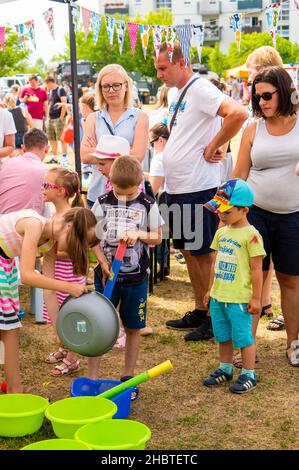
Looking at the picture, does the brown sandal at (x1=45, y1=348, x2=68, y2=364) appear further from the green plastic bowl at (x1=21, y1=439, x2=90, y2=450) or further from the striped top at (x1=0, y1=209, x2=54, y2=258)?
the green plastic bowl at (x1=21, y1=439, x2=90, y2=450)

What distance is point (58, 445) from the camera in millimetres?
2773

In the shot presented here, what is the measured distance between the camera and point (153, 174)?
5.52 meters

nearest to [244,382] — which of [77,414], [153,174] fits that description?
[77,414]

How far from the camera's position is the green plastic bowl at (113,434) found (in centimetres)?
286

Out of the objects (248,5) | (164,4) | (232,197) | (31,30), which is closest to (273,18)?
(31,30)

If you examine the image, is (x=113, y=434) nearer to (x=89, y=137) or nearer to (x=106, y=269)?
(x=106, y=269)

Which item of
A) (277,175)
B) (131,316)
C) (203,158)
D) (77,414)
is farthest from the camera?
(203,158)

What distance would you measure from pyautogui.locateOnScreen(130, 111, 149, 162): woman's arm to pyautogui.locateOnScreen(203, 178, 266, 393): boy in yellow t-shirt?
0.77 meters

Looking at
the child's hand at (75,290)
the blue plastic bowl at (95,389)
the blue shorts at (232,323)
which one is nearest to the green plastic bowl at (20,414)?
the blue plastic bowl at (95,389)

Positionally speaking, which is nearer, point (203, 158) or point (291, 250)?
point (291, 250)

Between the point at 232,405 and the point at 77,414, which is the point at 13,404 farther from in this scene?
the point at 232,405

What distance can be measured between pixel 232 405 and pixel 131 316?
705 mm

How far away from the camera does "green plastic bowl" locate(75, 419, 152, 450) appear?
2.86 metres

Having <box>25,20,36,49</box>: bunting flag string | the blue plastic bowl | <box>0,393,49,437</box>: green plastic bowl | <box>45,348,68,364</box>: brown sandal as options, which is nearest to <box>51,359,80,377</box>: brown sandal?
<box>45,348,68,364</box>: brown sandal
